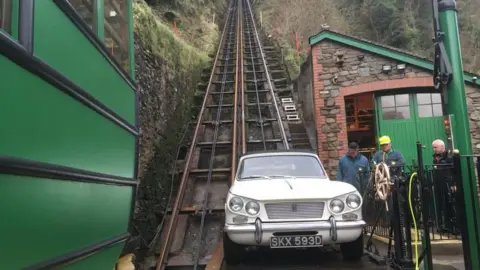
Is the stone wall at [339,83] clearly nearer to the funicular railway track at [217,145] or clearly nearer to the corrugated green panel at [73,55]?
the funicular railway track at [217,145]

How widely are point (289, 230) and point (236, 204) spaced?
2.21ft

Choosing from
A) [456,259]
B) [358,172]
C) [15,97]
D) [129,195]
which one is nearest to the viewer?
[15,97]

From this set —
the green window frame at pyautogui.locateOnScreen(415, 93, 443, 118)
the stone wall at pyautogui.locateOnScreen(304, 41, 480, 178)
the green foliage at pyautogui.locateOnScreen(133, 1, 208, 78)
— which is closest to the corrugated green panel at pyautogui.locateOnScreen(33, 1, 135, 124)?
the green foliage at pyautogui.locateOnScreen(133, 1, 208, 78)

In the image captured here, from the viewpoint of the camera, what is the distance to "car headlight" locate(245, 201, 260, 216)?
4914 mm

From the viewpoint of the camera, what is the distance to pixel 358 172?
6.86m

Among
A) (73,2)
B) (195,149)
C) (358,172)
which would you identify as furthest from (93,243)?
(195,149)

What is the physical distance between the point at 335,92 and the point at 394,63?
5.22 ft

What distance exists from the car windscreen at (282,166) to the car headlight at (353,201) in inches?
34.1

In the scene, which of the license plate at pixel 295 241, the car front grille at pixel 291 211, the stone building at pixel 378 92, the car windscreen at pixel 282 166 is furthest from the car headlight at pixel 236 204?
the stone building at pixel 378 92

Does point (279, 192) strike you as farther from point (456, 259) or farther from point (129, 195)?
point (456, 259)

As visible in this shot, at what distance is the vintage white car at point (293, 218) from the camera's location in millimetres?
4816

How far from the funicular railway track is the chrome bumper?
73 centimetres

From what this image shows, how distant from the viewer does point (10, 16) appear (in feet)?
6.40

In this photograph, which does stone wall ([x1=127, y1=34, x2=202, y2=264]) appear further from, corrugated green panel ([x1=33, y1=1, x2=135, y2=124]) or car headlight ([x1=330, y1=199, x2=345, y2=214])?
corrugated green panel ([x1=33, y1=1, x2=135, y2=124])
